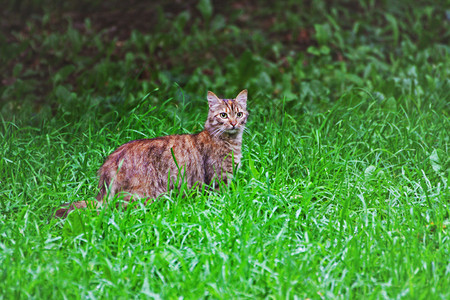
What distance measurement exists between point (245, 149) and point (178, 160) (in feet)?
2.41

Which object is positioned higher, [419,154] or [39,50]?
[39,50]

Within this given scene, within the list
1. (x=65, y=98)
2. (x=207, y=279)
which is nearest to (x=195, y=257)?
(x=207, y=279)

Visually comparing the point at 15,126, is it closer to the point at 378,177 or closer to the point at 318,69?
the point at 378,177

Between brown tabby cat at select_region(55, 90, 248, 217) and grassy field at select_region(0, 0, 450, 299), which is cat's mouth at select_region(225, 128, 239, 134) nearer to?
brown tabby cat at select_region(55, 90, 248, 217)

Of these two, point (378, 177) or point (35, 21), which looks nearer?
point (378, 177)

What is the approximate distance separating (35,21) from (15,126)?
4.35 meters

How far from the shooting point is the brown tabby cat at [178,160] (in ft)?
14.1

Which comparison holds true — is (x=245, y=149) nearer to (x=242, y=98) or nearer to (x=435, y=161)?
(x=242, y=98)

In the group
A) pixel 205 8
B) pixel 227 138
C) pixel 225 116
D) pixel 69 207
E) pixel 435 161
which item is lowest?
pixel 435 161

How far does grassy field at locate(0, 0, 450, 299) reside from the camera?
335 centimetres

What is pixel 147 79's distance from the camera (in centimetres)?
746

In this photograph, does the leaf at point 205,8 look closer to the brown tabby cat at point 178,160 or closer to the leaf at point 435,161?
the brown tabby cat at point 178,160

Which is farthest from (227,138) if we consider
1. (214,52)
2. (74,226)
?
(214,52)

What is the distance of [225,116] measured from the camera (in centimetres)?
458
